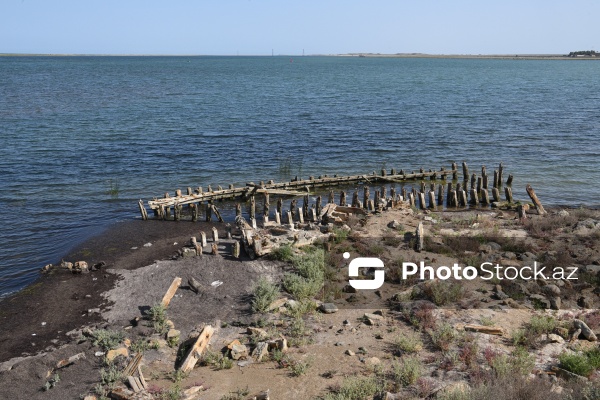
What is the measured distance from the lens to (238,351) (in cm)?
1373

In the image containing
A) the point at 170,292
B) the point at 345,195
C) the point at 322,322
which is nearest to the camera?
the point at 322,322

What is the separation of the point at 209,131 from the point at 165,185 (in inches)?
705

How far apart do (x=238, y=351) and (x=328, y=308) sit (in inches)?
139

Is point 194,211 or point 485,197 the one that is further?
point 485,197

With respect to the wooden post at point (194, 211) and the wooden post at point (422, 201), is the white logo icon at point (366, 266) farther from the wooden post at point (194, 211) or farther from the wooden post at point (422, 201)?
the wooden post at point (194, 211)

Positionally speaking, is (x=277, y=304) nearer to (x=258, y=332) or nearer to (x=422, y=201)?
(x=258, y=332)

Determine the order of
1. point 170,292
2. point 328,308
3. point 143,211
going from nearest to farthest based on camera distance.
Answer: point 328,308, point 170,292, point 143,211

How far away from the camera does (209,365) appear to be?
13.5 m

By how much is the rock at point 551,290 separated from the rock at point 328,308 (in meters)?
6.78

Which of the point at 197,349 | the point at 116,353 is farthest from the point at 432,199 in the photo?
the point at 116,353

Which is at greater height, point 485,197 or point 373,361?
point 373,361

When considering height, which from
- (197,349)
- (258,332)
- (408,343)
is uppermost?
(408,343)

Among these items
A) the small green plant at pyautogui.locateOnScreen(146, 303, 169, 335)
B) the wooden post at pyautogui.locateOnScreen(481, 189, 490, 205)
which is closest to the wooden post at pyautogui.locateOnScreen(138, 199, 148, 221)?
the small green plant at pyautogui.locateOnScreen(146, 303, 169, 335)

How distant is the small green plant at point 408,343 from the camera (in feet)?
45.0
